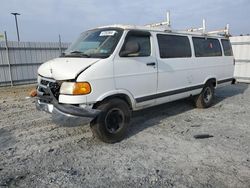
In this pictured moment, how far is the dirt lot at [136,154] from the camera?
312 cm

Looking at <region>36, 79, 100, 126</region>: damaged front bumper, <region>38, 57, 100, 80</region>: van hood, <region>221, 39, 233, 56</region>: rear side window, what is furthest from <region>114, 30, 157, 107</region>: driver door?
<region>221, 39, 233, 56</region>: rear side window

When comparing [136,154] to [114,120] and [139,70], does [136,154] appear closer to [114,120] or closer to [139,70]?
[114,120]

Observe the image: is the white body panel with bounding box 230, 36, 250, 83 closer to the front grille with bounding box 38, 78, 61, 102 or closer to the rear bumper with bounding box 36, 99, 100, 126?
the rear bumper with bounding box 36, 99, 100, 126

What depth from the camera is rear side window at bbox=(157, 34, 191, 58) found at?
5.06m

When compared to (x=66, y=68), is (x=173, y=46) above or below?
above

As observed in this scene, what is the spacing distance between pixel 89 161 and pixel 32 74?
10800 mm

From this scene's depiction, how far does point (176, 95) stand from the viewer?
5605 millimetres

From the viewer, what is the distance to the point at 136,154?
388cm

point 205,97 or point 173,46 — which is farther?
point 205,97

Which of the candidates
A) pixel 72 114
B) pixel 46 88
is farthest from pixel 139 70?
pixel 46 88

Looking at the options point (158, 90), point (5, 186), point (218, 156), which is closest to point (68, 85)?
point (5, 186)

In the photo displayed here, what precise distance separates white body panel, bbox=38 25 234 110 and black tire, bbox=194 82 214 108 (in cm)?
34

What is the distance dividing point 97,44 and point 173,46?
2023 millimetres

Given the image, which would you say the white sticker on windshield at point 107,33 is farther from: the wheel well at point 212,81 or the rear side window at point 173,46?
the wheel well at point 212,81
